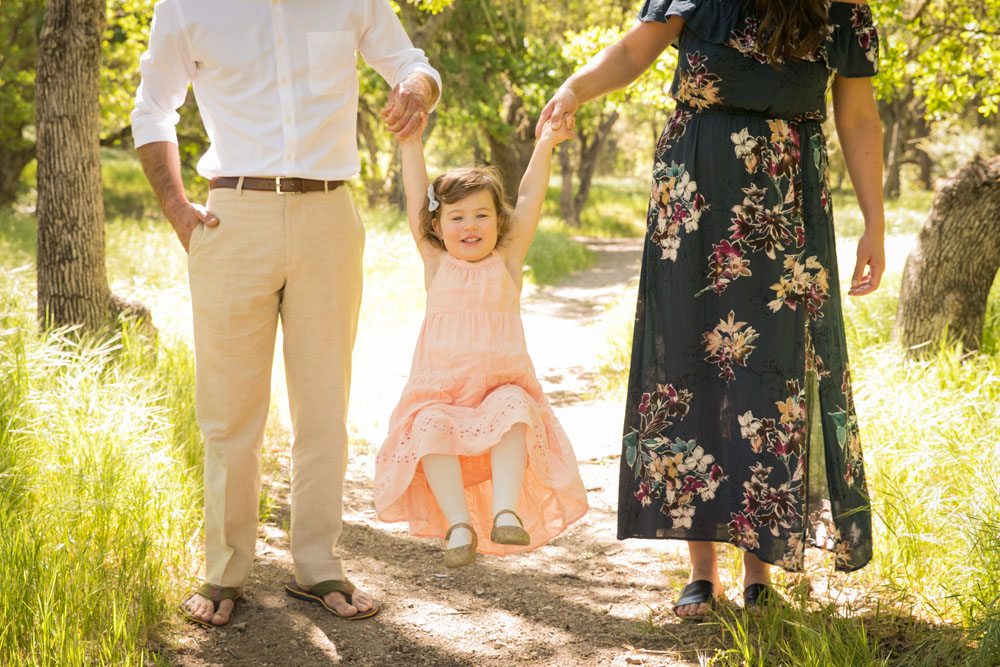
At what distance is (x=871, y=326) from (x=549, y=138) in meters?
4.15

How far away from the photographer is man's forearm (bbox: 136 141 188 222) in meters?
3.13

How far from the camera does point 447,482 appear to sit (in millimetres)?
2793

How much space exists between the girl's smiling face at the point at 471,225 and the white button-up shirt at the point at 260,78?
44 centimetres

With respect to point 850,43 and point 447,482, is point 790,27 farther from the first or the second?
point 447,482

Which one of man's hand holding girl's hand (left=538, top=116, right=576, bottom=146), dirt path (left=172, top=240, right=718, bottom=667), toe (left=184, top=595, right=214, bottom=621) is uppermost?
man's hand holding girl's hand (left=538, top=116, right=576, bottom=146)

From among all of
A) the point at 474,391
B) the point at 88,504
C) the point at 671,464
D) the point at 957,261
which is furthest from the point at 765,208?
the point at 957,261

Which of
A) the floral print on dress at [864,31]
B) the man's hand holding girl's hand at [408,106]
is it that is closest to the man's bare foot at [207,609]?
the man's hand holding girl's hand at [408,106]

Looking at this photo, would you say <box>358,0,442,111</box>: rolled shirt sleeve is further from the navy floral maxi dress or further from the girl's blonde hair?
the navy floral maxi dress

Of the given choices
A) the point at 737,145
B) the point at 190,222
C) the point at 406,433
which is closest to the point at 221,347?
the point at 190,222

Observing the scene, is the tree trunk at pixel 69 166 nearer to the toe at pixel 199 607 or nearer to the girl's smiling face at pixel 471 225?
the toe at pixel 199 607

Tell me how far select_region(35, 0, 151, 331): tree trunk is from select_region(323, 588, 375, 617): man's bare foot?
2.81 metres

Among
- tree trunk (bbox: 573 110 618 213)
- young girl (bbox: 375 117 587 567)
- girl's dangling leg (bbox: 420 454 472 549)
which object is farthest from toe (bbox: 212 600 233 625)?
tree trunk (bbox: 573 110 618 213)

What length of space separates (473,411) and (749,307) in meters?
0.95

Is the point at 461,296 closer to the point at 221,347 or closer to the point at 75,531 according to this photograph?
the point at 221,347
